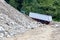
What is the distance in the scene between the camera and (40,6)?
3538 cm

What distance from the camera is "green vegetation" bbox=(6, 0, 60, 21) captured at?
34781mm

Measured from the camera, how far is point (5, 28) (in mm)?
20484

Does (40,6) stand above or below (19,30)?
below

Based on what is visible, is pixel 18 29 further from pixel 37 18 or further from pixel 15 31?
pixel 37 18

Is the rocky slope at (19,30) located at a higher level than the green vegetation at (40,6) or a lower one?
higher

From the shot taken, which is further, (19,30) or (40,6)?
(40,6)

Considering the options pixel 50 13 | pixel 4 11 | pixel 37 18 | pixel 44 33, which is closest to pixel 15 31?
pixel 44 33

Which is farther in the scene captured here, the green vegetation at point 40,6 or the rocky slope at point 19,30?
the green vegetation at point 40,6

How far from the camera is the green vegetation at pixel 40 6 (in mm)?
34781

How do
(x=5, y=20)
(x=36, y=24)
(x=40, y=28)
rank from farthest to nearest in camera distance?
1. (x=36, y=24)
2. (x=40, y=28)
3. (x=5, y=20)

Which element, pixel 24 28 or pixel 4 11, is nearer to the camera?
pixel 24 28

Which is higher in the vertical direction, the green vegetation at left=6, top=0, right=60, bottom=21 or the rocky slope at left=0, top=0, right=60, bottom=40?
the rocky slope at left=0, top=0, right=60, bottom=40

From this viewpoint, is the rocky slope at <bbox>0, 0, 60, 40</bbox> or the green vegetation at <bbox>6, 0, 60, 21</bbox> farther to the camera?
the green vegetation at <bbox>6, 0, 60, 21</bbox>

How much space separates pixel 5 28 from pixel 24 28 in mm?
2767
